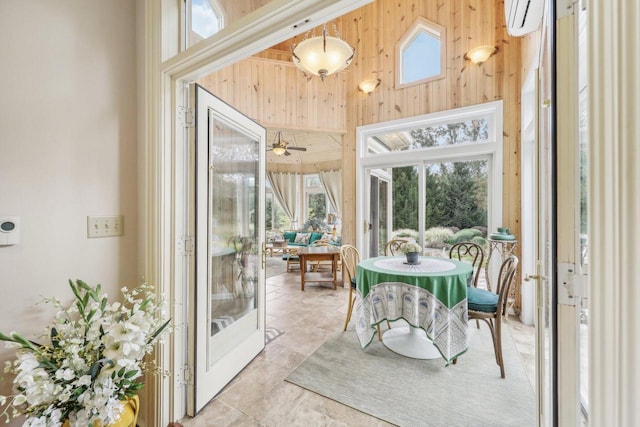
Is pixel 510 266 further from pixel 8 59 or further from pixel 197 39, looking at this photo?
pixel 8 59

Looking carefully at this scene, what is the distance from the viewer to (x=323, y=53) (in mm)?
2252

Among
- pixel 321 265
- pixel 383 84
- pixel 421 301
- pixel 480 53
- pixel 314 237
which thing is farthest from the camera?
pixel 314 237

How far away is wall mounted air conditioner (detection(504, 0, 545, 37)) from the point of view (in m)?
1.61

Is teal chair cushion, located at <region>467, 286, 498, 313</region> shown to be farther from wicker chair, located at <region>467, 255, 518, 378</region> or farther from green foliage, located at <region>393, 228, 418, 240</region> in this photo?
green foliage, located at <region>393, 228, 418, 240</region>

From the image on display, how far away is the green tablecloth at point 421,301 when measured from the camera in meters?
2.13

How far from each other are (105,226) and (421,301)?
2.27m

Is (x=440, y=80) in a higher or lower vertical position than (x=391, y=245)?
higher

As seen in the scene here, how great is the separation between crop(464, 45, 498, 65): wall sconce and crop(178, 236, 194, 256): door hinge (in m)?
4.19

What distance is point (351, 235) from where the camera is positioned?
479cm

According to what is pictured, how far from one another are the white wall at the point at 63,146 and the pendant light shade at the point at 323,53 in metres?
1.20

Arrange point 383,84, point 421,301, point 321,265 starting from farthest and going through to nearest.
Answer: point 321,265
point 383,84
point 421,301

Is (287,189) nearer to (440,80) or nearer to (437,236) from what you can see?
(437,236)

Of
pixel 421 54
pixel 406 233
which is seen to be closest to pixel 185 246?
pixel 406 233

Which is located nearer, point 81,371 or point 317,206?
point 81,371
